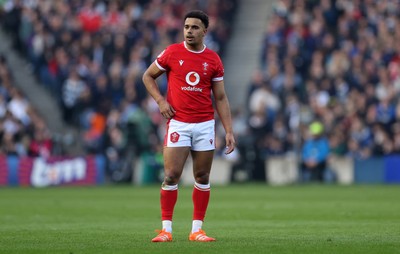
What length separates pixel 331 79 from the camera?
33812 mm

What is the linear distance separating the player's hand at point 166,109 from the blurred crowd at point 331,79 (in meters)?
19.6

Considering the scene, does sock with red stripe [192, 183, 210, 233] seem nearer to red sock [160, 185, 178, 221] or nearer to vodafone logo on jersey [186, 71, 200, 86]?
red sock [160, 185, 178, 221]

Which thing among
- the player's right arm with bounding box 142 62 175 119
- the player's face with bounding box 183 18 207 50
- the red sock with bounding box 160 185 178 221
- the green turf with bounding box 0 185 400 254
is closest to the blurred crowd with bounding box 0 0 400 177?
the green turf with bounding box 0 185 400 254

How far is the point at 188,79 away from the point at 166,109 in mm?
445

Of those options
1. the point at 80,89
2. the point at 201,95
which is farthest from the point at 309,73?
the point at 201,95

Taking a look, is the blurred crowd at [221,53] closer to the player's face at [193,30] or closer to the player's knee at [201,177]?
the player's knee at [201,177]

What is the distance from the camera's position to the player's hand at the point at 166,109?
12.6 metres

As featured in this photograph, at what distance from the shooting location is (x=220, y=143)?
33281 millimetres

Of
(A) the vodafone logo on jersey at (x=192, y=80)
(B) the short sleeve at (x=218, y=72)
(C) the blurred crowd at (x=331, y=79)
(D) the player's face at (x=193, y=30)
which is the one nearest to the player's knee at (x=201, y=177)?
(A) the vodafone logo on jersey at (x=192, y=80)

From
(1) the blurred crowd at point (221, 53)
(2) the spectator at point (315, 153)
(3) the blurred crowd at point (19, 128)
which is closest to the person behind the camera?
(2) the spectator at point (315, 153)

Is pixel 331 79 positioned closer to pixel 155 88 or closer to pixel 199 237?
pixel 155 88

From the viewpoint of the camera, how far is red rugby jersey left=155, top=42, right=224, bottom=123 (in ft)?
41.6

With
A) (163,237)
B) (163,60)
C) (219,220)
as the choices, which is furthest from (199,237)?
(219,220)

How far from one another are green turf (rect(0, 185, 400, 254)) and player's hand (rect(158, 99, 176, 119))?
1.50m
